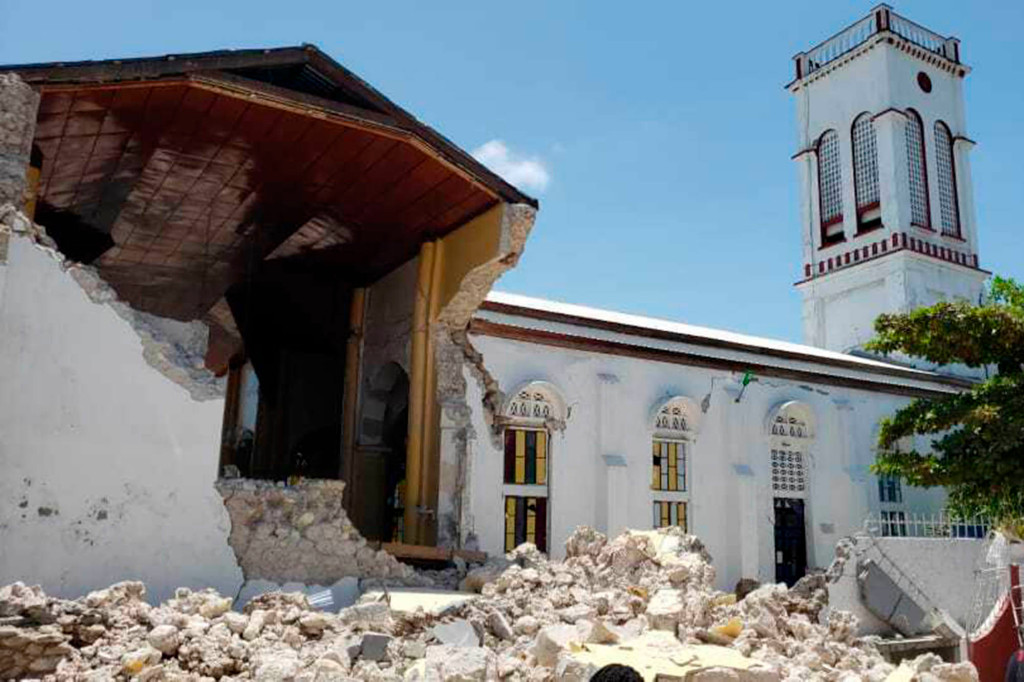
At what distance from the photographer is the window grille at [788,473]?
21.1 meters

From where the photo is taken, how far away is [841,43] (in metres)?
35.0

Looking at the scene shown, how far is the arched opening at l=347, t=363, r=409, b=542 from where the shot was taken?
1825 centimetres

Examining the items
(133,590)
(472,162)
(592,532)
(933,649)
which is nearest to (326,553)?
(133,590)

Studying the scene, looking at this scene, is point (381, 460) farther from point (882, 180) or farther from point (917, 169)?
point (917, 169)

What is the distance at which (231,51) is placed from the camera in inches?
457

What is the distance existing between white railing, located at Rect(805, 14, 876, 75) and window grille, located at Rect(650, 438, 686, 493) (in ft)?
71.6

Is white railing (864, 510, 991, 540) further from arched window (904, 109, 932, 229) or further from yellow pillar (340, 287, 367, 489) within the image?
arched window (904, 109, 932, 229)

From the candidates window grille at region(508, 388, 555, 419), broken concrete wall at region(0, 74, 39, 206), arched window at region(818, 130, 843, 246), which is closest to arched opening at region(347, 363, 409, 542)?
window grille at region(508, 388, 555, 419)

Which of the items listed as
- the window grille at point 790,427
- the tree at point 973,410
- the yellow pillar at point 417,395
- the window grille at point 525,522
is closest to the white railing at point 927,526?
the tree at point 973,410

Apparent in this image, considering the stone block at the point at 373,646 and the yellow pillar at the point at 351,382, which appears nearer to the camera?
the stone block at the point at 373,646

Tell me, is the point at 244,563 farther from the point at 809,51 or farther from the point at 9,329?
the point at 809,51

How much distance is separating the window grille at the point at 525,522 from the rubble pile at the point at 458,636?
15.8 ft

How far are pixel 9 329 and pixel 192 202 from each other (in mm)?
5740

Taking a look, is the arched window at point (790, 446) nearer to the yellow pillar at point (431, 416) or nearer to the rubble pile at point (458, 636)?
the yellow pillar at point (431, 416)
